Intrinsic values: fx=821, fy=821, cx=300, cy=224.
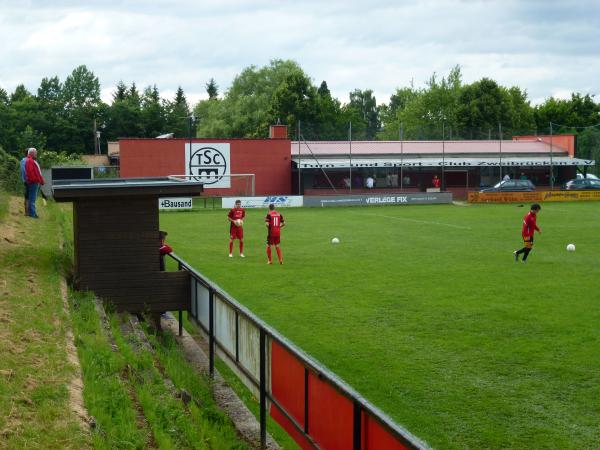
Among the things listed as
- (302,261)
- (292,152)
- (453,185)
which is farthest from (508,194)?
(302,261)

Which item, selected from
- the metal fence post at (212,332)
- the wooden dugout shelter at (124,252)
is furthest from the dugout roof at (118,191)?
the metal fence post at (212,332)

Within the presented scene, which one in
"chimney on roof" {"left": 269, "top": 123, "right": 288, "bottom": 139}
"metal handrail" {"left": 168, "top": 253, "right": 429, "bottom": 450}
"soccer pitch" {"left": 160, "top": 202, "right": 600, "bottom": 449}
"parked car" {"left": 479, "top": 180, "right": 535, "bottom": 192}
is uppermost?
"chimney on roof" {"left": 269, "top": 123, "right": 288, "bottom": 139}

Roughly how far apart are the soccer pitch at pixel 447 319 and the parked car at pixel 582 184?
2620cm

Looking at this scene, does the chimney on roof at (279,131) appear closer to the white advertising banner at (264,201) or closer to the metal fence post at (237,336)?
the white advertising banner at (264,201)

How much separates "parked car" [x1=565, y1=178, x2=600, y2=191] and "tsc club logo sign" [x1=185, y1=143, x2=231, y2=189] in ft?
75.9

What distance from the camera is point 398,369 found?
11.4 metres

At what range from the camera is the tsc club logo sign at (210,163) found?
174 feet

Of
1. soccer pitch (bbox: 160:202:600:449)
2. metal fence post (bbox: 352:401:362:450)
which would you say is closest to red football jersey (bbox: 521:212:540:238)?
soccer pitch (bbox: 160:202:600:449)

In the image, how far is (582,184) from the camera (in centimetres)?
5603

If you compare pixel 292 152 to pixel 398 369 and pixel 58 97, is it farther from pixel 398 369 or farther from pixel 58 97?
pixel 58 97

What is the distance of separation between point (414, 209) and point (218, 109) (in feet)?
202

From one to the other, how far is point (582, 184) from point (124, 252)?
47.6m

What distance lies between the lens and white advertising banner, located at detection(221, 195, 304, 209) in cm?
4703

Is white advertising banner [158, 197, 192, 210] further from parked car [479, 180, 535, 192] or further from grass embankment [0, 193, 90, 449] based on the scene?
grass embankment [0, 193, 90, 449]
